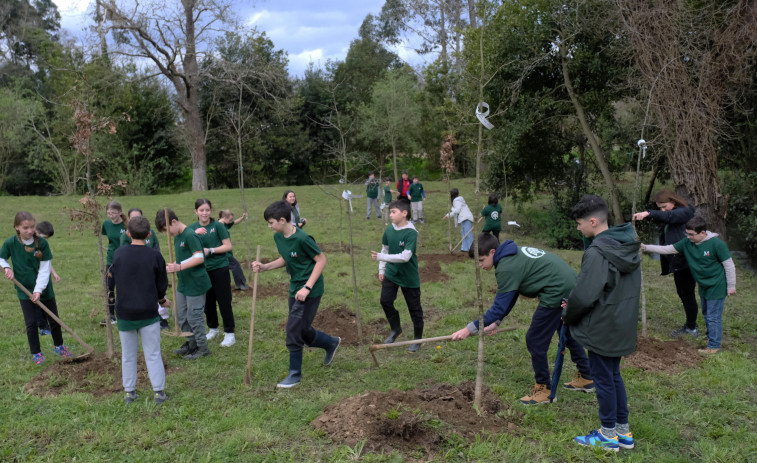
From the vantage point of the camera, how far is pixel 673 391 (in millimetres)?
5043

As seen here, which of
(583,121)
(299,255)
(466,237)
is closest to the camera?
(299,255)

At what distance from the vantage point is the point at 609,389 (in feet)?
12.9

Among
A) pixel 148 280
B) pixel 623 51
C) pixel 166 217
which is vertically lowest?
pixel 148 280

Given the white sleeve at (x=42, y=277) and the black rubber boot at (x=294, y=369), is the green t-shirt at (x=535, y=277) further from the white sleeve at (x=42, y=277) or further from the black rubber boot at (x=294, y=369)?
the white sleeve at (x=42, y=277)

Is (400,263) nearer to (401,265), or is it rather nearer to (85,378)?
(401,265)

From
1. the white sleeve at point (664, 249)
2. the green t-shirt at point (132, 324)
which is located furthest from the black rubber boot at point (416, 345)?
the green t-shirt at point (132, 324)

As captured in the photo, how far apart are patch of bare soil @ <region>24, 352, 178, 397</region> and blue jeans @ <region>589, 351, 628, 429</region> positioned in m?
4.35

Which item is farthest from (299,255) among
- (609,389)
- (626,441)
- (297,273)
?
(626,441)

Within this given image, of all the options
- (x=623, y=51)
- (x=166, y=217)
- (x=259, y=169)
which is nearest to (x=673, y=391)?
(x=166, y=217)

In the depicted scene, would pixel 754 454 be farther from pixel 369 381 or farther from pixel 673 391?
pixel 369 381

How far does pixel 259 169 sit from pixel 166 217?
28269 millimetres

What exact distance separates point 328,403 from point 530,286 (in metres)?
2.20

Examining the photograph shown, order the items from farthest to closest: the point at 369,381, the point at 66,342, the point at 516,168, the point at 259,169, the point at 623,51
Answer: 1. the point at 259,169
2. the point at 516,168
3. the point at 623,51
4. the point at 66,342
5. the point at 369,381

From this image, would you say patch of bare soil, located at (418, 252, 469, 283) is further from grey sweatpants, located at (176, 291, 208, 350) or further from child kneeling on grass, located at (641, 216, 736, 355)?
grey sweatpants, located at (176, 291, 208, 350)
